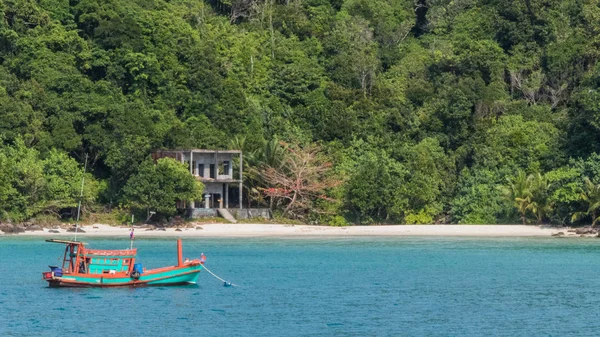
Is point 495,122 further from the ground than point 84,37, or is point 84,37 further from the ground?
point 84,37

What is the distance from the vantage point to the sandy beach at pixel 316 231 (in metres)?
57.3

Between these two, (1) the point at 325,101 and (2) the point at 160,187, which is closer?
(2) the point at 160,187

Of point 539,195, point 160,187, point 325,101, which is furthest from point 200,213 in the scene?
point 539,195

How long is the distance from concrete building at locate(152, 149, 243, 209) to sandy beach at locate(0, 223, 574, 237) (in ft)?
11.3

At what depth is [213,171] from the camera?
6344cm

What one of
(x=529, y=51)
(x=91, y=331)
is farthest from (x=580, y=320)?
(x=529, y=51)

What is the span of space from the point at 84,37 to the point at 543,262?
37.2 meters

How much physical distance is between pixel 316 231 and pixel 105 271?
22.6 meters

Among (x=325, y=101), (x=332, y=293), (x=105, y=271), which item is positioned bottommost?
(x=332, y=293)

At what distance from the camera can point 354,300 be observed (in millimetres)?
35781

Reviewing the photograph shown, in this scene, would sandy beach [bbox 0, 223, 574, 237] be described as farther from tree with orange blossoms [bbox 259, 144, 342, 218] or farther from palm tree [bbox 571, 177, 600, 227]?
tree with orange blossoms [bbox 259, 144, 342, 218]

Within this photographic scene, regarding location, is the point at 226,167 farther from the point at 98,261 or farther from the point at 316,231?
the point at 98,261

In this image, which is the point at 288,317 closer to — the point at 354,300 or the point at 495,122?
the point at 354,300

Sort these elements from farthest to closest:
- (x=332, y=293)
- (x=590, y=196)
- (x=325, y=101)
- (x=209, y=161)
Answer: (x=325, y=101) < (x=209, y=161) < (x=590, y=196) < (x=332, y=293)
